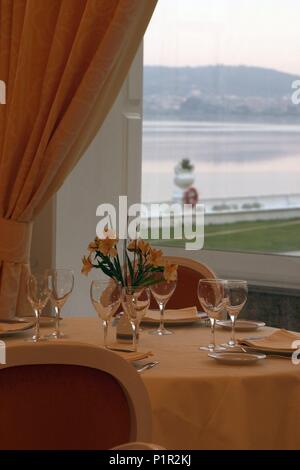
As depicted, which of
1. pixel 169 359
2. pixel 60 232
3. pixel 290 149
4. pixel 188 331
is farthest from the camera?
pixel 290 149

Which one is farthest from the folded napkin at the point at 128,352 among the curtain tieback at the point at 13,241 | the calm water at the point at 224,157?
the calm water at the point at 224,157

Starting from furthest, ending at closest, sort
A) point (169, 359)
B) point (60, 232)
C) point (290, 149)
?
point (290, 149), point (60, 232), point (169, 359)

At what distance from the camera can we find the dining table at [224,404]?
7.57 feet

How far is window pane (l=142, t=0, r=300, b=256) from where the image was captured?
14.9 ft

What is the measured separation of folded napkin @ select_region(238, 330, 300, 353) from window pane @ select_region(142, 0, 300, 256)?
1.74 metres

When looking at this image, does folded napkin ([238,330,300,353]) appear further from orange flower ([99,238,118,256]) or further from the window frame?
the window frame

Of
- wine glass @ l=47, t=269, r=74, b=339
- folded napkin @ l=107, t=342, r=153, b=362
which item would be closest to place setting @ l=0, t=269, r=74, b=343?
wine glass @ l=47, t=269, r=74, b=339

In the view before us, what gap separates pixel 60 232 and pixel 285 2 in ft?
5.05

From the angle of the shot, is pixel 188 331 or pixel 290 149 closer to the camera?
pixel 188 331

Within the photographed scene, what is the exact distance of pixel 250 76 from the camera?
4633mm

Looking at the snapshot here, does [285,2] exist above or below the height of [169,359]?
above
